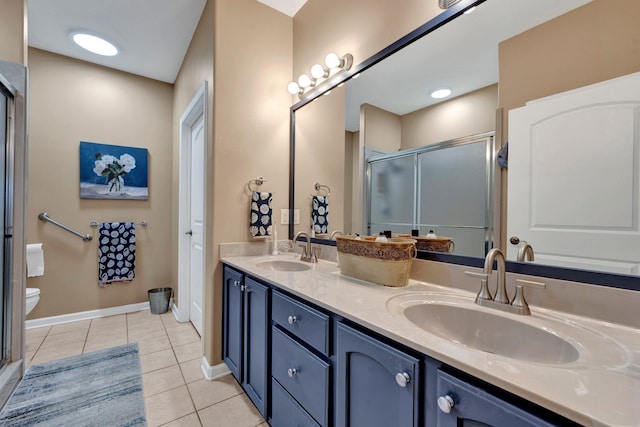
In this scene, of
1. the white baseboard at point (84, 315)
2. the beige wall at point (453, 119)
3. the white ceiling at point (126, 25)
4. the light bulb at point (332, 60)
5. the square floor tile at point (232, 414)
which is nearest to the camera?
the beige wall at point (453, 119)

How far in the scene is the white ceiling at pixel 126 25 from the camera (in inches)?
80.0

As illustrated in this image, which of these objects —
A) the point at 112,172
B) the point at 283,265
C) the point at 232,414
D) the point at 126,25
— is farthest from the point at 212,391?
the point at 126,25

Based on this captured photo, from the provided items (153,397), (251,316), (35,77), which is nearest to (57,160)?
(35,77)

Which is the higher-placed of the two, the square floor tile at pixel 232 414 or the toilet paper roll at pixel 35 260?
the toilet paper roll at pixel 35 260

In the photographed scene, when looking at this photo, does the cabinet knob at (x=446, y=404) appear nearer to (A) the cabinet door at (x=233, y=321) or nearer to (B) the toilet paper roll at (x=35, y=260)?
(A) the cabinet door at (x=233, y=321)

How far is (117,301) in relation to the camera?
291cm

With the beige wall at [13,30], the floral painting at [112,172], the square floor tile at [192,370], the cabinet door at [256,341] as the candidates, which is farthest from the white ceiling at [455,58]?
the floral painting at [112,172]

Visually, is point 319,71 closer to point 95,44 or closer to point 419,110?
point 419,110

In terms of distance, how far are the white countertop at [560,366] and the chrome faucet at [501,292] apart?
37 millimetres

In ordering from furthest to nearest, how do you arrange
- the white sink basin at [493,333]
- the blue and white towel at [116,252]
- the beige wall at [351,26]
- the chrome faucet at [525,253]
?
the blue and white towel at [116,252], the beige wall at [351,26], the chrome faucet at [525,253], the white sink basin at [493,333]

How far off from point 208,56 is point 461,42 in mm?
1690

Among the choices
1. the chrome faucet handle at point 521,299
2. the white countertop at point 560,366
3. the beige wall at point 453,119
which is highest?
the beige wall at point 453,119

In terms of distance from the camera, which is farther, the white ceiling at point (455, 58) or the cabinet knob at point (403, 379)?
the white ceiling at point (455, 58)

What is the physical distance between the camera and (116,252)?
2865 millimetres
